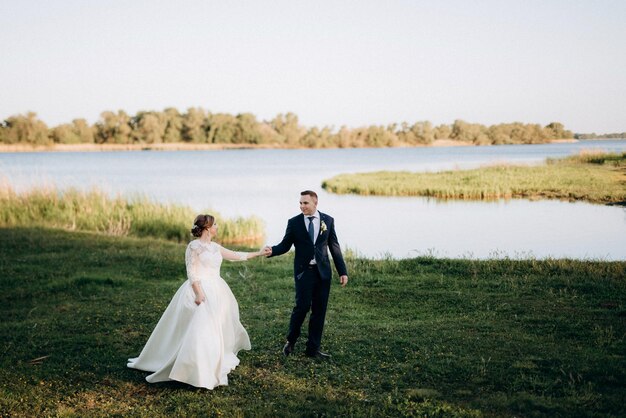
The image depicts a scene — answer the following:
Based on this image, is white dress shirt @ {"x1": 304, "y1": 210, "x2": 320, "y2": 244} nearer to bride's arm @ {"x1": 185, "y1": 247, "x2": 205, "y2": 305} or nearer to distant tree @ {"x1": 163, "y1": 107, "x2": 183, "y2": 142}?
bride's arm @ {"x1": 185, "y1": 247, "x2": 205, "y2": 305}

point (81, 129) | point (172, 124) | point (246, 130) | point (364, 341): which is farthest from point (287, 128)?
point (364, 341)

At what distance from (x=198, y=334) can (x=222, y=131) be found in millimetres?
169214

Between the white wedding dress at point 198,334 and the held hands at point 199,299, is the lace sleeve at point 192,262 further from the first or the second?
the held hands at point 199,299

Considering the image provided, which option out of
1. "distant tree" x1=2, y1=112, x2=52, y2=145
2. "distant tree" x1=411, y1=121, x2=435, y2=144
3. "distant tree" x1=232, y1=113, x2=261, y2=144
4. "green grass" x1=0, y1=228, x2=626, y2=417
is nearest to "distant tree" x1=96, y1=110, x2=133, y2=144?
"distant tree" x1=2, y1=112, x2=52, y2=145

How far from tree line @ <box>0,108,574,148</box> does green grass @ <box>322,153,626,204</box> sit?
102 metres

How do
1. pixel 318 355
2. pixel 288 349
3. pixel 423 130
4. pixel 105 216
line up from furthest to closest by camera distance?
pixel 423 130
pixel 105 216
pixel 288 349
pixel 318 355

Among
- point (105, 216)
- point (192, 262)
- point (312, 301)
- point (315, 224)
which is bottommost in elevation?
point (105, 216)

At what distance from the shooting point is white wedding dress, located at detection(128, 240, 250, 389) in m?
7.43

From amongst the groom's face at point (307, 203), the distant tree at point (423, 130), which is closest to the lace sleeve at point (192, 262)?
the groom's face at point (307, 203)

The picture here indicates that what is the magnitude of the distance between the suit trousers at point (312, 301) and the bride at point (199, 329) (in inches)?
36.0

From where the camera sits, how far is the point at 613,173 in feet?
152

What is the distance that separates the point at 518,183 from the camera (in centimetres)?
4428

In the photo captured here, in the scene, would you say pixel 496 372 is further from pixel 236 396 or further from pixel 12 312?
pixel 12 312

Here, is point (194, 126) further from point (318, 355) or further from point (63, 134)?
point (318, 355)
